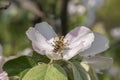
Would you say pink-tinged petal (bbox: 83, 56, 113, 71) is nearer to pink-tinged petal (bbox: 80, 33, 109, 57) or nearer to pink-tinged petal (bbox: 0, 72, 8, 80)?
pink-tinged petal (bbox: 80, 33, 109, 57)

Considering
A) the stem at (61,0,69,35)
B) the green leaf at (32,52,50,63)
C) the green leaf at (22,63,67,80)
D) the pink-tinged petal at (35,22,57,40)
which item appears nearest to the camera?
the green leaf at (22,63,67,80)

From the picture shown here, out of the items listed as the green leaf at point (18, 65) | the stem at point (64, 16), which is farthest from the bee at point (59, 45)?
the stem at point (64, 16)

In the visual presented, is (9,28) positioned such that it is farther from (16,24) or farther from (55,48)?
(55,48)

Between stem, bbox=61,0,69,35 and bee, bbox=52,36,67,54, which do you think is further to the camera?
stem, bbox=61,0,69,35

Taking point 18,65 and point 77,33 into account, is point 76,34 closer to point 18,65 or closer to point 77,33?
point 77,33

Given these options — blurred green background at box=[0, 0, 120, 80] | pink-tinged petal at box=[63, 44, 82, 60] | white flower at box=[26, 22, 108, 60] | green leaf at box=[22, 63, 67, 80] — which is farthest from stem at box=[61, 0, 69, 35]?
green leaf at box=[22, 63, 67, 80]

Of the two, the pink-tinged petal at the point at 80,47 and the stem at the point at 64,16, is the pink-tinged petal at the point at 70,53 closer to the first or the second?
the pink-tinged petal at the point at 80,47
